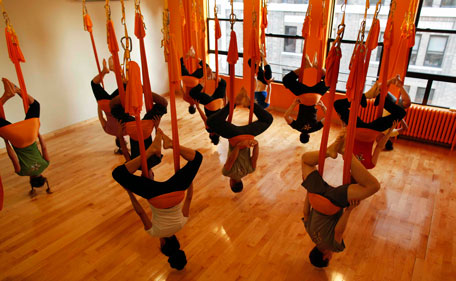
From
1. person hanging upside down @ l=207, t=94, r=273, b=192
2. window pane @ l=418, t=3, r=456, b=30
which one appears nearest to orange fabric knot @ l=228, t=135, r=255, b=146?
person hanging upside down @ l=207, t=94, r=273, b=192

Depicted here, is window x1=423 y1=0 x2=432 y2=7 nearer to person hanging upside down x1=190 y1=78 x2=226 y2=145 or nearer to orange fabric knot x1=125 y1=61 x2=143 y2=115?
person hanging upside down x1=190 y1=78 x2=226 y2=145

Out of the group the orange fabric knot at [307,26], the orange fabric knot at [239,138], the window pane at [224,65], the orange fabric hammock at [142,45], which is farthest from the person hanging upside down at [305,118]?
the window pane at [224,65]

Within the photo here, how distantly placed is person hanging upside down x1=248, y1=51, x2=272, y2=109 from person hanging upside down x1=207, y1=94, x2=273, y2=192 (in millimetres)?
1468

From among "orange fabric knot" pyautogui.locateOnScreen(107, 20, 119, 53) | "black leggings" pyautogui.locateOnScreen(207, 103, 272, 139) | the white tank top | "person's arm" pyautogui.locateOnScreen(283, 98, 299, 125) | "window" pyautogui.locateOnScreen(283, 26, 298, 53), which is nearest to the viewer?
the white tank top

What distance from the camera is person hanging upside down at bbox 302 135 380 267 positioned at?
230 cm

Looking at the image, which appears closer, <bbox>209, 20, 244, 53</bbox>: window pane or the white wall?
the white wall

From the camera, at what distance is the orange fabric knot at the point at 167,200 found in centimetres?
240

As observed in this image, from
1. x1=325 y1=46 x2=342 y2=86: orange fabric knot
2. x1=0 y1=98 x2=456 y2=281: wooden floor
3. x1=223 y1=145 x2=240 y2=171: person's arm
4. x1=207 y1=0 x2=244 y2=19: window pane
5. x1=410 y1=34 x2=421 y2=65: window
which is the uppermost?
x1=207 y1=0 x2=244 y2=19: window pane

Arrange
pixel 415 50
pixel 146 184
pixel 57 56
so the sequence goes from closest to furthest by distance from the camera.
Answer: pixel 146 184 < pixel 415 50 < pixel 57 56

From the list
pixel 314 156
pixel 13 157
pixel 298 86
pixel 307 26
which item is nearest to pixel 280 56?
pixel 298 86

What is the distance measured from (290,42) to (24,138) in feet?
16.9

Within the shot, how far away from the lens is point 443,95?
18.1ft

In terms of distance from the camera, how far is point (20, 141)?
3414 millimetres

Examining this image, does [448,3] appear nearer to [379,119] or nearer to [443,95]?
[443,95]
